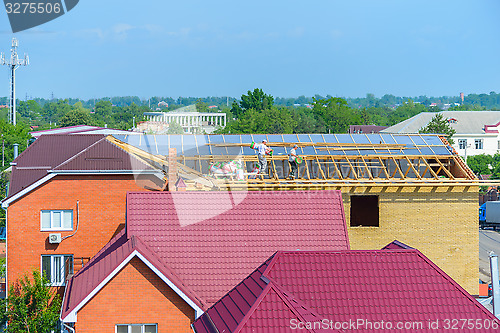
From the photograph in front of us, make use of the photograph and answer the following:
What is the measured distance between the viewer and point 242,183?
96.1 ft

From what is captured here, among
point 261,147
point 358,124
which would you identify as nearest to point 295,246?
point 261,147

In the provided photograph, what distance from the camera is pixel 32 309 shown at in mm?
23312

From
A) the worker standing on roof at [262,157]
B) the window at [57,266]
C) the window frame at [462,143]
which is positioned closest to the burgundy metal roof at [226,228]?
the window at [57,266]

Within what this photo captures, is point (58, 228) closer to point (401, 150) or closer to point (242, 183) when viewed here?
point (242, 183)

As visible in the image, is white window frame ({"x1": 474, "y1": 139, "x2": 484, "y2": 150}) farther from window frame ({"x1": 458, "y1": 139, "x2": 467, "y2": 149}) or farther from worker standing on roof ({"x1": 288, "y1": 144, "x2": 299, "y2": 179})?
worker standing on roof ({"x1": 288, "y1": 144, "x2": 299, "y2": 179})

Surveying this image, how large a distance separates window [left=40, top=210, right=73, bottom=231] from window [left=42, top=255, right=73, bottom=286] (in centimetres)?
117

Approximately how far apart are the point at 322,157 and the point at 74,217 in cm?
1395

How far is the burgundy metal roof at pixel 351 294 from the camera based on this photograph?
12625mm

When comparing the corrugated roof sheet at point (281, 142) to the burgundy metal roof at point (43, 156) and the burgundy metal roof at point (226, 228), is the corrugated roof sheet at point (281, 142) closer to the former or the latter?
the burgundy metal roof at point (43, 156)

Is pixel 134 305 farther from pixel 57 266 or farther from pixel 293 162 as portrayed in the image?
pixel 293 162

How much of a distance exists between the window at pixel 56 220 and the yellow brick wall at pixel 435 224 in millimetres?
13050

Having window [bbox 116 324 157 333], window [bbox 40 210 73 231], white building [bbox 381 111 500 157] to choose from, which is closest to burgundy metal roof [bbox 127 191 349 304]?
window [bbox 116 324 157 333]

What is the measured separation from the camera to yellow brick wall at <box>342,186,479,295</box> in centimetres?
3183

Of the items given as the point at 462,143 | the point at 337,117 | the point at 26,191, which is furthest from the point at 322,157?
the point at 337,117
